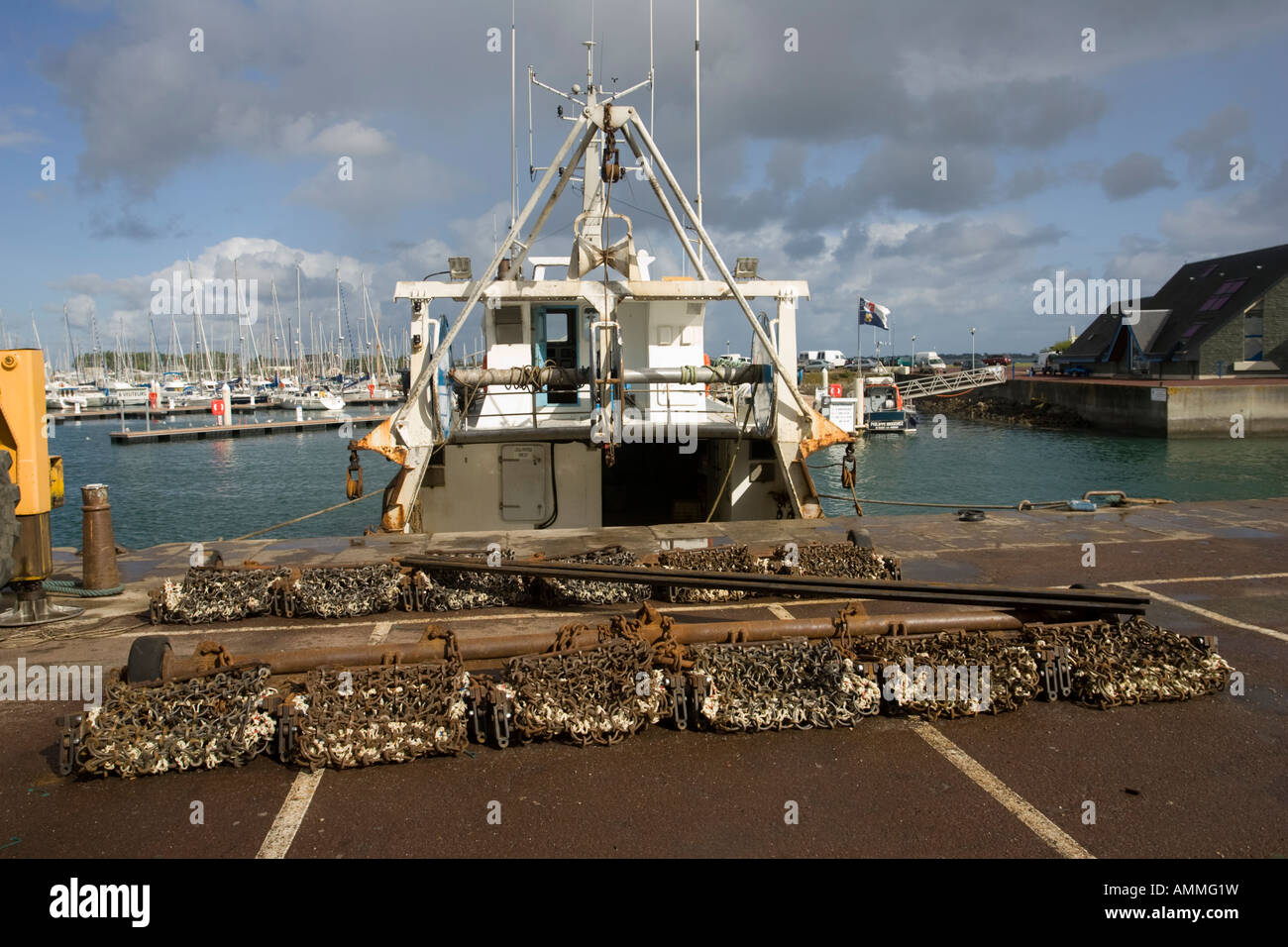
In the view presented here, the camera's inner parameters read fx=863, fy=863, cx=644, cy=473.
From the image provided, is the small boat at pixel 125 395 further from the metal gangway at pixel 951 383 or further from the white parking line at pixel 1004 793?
the white parking line at pixel 1004 793

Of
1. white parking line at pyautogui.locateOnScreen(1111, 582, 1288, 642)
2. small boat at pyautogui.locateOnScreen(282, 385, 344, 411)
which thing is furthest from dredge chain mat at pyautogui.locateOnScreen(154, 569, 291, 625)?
small boat at pyautogui.locateOnScreen(282, 385, 344, 411)

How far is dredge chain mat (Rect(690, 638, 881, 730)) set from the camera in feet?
16.2

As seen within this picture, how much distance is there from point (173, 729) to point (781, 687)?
3.33m

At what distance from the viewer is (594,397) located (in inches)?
487

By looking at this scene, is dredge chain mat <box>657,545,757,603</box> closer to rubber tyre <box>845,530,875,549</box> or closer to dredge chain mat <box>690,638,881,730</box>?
rubber tyre <box>845,530,875,549</box>

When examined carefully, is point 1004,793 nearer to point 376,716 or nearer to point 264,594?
point 376,716

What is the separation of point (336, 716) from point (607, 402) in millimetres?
7379

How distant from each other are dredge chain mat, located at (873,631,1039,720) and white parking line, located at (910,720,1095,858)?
0.62 ft

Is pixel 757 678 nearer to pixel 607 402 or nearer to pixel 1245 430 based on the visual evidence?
pixel 607 402

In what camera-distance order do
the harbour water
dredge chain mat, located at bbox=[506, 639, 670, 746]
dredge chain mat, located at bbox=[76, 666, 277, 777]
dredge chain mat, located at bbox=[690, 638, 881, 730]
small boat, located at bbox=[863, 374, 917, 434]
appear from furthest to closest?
small boat, located at bbox=[863, 374, 917, 434]
the harbour water
dredge chain mat, located at bbox=[690, 638, 881, 730]
dredge chain mat, located at bbox=[506, 639, 670, 746]
dredge chain mat, located at bbox=[76, 666, 277, 777]

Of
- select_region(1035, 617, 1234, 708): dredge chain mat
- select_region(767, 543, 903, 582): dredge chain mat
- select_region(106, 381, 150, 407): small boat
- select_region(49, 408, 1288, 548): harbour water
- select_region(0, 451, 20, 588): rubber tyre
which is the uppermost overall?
select_region(106, 381, 150, 407): small boat

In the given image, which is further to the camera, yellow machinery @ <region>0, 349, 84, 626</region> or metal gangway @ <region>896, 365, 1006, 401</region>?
metal gangway @ <region>896, 365, 1006, 401</region>

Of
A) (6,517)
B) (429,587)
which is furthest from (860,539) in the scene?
(6,517)

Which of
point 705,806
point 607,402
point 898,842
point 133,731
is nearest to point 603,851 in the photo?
point 705,806
